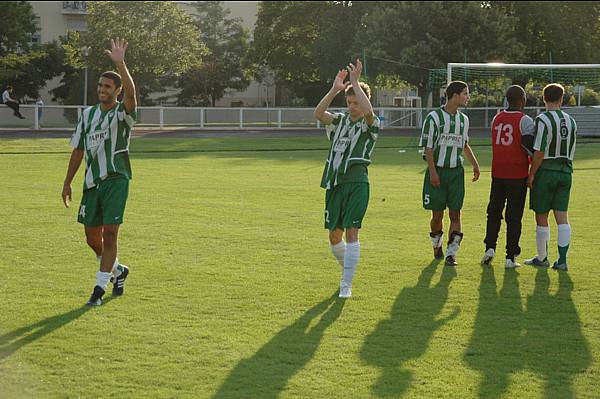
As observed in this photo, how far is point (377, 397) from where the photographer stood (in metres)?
5.40

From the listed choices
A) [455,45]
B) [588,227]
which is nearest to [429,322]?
[588,227]

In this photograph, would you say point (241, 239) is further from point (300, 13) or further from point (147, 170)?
point (300, 13)

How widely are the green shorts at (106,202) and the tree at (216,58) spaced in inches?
2129

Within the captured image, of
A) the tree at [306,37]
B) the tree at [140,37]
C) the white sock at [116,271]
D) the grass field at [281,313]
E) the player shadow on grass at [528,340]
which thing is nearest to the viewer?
the grass field at [281,313]

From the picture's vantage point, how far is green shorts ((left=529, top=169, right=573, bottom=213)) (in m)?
9.48

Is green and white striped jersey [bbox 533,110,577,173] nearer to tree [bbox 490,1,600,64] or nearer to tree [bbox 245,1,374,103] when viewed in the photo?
tree [bbox 490,1,600,64]

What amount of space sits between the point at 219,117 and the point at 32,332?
37.2m

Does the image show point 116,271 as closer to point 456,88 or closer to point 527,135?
point 456,88

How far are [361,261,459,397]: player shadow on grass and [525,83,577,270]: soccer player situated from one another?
54.3 inches

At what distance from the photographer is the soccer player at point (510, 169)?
31.1 feet

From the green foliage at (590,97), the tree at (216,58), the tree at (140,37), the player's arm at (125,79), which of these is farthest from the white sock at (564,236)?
the tree at (216,58)

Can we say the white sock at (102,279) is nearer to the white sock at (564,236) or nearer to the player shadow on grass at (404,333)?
the player shadow on grass at (404,333)

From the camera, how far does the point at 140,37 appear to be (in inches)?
1978

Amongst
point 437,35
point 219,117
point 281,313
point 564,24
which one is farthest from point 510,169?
point 564,24
